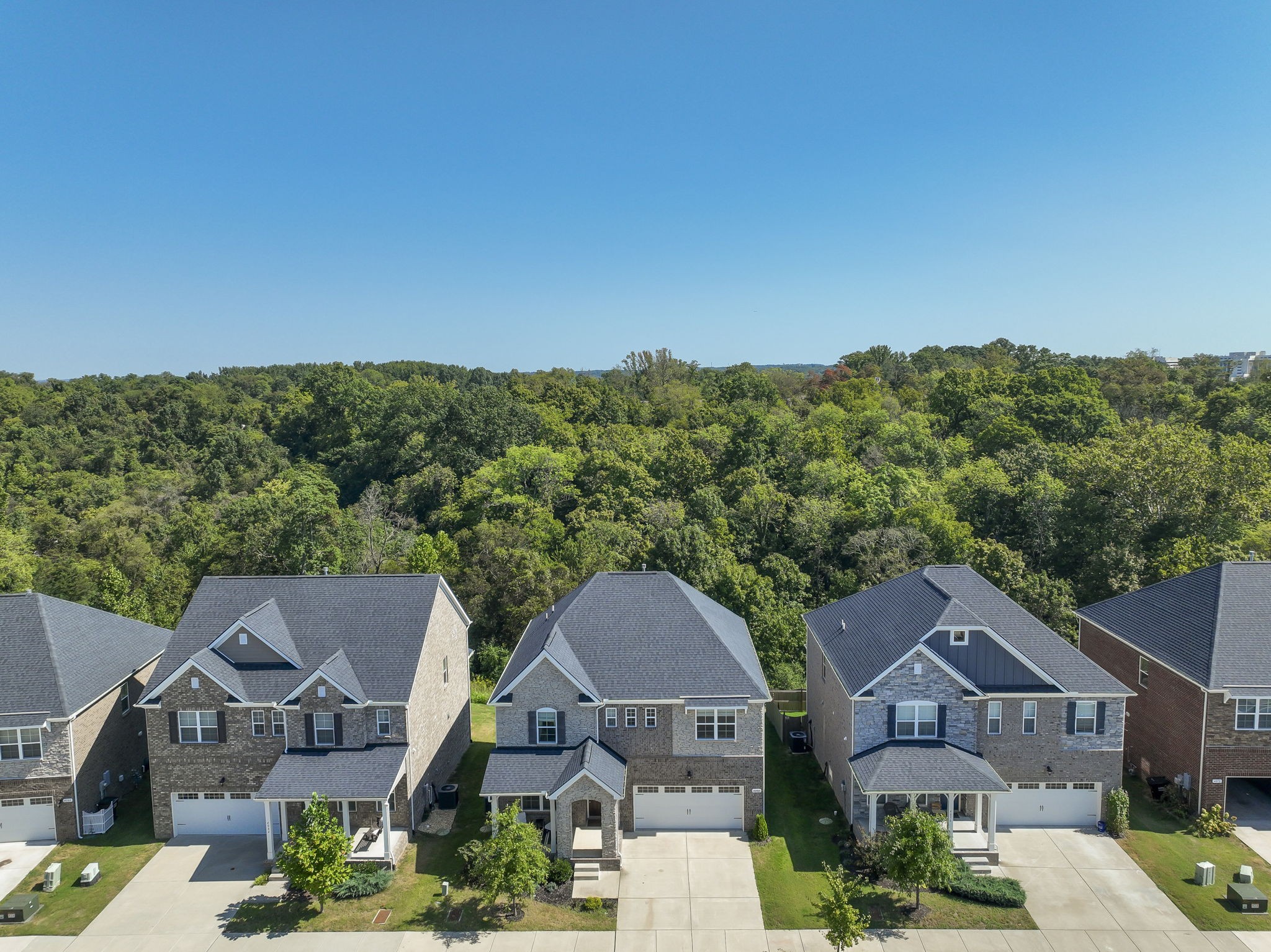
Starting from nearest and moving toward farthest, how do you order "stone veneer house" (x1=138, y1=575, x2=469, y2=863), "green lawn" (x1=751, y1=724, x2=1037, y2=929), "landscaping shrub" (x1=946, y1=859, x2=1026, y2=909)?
1. "green lawn" (x1=751, y1=724, x2=1037, y2=929)
2. "landscaping shrub" (x1=946, y1=859, x2=1026, y2=909)
3. "stone veneer house" (x1=138, y1=575, x2=469, y2=863)

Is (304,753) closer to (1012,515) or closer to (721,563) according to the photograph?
(721,563)

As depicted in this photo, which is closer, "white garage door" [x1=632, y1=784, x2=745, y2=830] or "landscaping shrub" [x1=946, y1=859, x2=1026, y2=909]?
"landscaping shrub" [x1=946, y1=859, x2=1026, y2=909]

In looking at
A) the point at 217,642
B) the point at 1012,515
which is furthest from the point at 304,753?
the point at 1012,515

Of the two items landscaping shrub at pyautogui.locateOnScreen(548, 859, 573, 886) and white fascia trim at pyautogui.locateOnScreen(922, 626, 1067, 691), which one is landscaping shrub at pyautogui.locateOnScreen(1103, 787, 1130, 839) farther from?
landscaping shrub at pyautogui.locateOnScreen(548, 859, 573, 886)

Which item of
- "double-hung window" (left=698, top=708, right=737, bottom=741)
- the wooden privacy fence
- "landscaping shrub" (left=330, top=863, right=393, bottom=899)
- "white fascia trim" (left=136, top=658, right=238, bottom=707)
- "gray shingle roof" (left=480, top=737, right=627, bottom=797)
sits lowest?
the wooden privacy fence

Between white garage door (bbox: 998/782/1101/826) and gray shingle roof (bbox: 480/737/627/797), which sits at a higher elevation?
gray shingle roof (bbox: 480/737/627/797)

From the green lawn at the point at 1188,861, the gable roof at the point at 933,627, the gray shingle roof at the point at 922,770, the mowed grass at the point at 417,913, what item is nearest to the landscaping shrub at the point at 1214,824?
the green lawn at the point at 1188,861

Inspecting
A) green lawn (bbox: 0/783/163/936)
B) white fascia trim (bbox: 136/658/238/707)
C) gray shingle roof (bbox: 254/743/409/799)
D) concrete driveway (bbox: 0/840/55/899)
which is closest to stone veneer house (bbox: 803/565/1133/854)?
gray shingle roof (bbox: 254/743/409/799)
